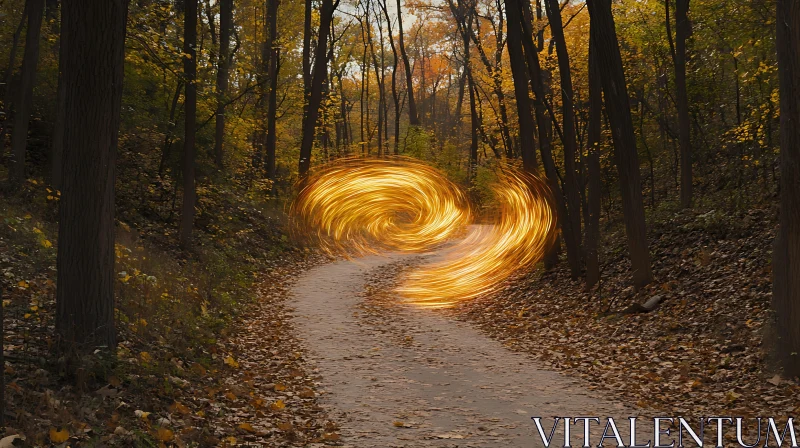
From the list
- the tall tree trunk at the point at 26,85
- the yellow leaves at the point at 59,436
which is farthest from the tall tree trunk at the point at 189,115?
the yellow leaves at the point at 59,436

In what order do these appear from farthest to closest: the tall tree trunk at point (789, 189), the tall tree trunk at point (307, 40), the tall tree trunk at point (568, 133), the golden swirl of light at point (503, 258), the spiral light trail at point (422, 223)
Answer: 1. the tall tree trunk at point (307, 40)
2. the spiral light trail at point (422, 223)
3. the golden swirl of light at point (503, 258)
4. the tall tree trunk at point (568, 133)
5. the tall tree trunk at point (789, 189)

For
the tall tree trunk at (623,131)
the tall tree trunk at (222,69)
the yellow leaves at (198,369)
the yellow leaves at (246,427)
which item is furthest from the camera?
the tall tree trunk at (222,69)

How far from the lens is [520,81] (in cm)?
1684

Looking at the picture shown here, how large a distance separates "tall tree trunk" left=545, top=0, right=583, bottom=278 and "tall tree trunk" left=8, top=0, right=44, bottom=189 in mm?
12015

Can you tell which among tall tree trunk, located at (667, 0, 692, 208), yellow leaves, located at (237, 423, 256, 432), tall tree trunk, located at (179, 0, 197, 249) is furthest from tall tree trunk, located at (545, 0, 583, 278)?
yellow leaves, located at (237, 423, 256, 432)

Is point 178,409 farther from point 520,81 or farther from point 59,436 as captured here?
point 520,81

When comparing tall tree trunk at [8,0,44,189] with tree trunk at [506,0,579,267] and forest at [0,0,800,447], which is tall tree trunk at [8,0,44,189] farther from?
tree trunk at [506,0,579,267]

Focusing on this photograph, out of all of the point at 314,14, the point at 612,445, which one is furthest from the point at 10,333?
the point at 314,14

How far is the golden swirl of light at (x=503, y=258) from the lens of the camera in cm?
1797

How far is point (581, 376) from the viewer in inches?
378

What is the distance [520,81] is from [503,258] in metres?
6.67

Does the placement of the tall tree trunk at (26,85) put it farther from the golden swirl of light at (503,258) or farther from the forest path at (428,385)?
the golden swirl of light at (503,258)

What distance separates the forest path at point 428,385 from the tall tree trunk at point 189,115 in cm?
475

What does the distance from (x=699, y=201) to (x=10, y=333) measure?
16.5 meters
